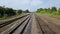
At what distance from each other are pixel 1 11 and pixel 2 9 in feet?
6.28

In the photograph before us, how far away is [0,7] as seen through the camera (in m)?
76.3

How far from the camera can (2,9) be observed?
7494cm

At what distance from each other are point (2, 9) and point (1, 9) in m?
0.82

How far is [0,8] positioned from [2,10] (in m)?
1.47

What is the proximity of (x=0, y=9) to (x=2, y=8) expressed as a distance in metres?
2.04

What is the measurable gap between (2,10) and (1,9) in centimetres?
77

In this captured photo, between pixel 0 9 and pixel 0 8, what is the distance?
0.80 metres

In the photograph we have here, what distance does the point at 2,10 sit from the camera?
74.7 metres

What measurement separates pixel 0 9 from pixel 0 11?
1.06 metres

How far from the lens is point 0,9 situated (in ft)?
240

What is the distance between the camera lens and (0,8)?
242 feet

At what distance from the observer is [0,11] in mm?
72688

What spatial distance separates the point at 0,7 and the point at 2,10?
2532 mm

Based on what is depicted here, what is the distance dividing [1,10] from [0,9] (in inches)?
28.7
